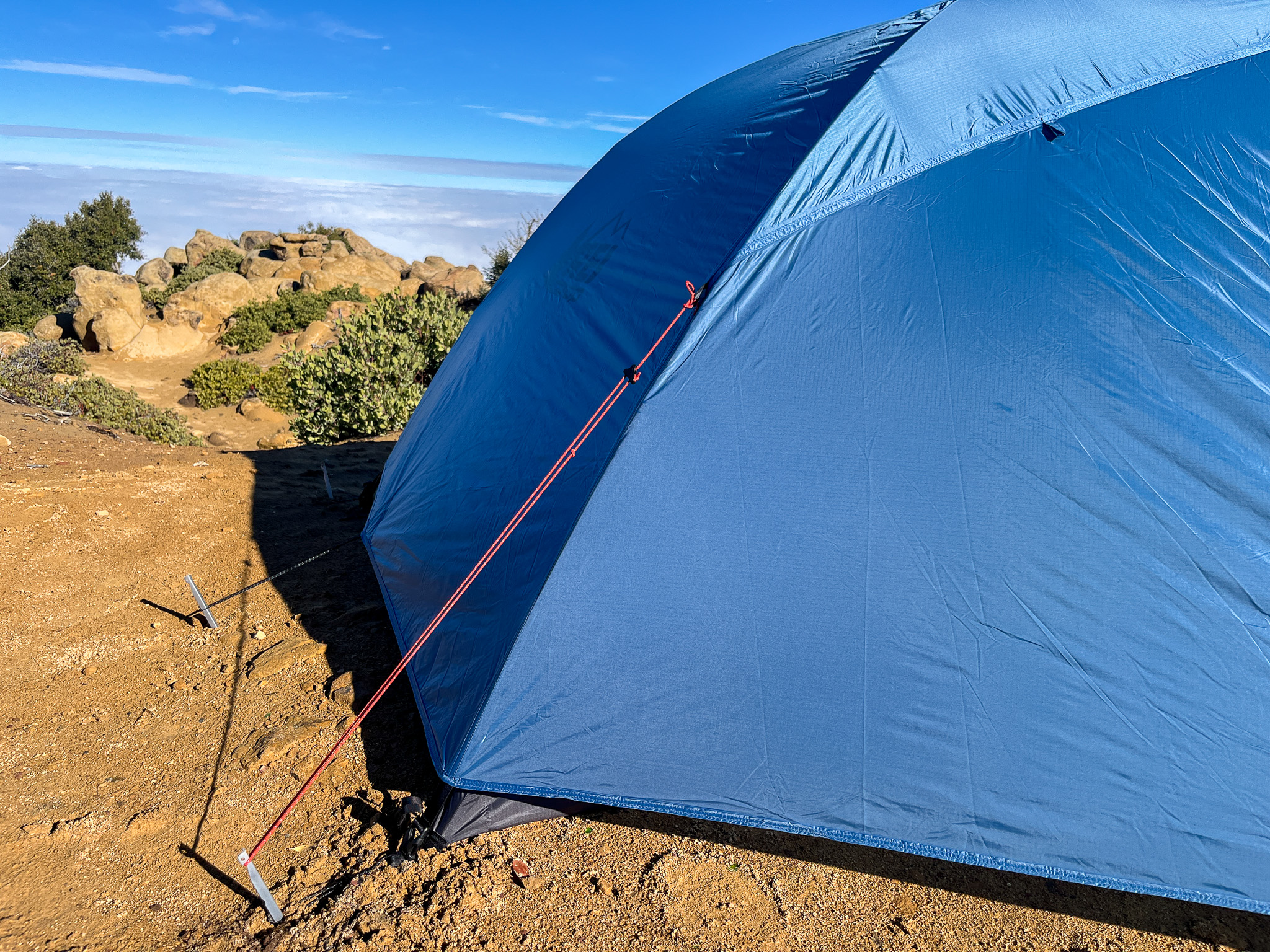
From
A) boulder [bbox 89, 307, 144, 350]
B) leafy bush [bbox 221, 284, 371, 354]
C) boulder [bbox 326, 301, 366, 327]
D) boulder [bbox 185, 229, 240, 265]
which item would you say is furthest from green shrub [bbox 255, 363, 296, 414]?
boulder [bbox 185, 229, 240, 265]

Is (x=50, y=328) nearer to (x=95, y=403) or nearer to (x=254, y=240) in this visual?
(x=254, y=240)

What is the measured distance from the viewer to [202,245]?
3006 cm

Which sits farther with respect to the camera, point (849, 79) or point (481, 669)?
point (849, 79)

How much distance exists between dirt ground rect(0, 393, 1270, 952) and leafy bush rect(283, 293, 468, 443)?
17.2 ft

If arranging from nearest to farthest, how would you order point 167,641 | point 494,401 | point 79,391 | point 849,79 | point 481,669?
1. point 481,669
2. point 849,79
3. point 494,401
4. point 167,641
5. point 79,391

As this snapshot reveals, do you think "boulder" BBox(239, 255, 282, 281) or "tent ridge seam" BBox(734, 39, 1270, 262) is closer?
"tent ridge seam" BBox(734, 39, 1270, 262)

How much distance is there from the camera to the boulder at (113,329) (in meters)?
22.4

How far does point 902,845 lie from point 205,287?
88.3 ft

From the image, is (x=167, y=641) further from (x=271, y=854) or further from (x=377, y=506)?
(x=271, y=854)

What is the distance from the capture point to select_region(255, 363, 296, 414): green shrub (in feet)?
58.7

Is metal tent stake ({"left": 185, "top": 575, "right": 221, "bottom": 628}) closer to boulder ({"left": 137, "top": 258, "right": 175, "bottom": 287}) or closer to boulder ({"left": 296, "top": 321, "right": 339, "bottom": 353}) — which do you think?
boulder ({"left": 296, "top": 321, "right": 339, "bottom": 353})

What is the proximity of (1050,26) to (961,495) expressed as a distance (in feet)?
7.62

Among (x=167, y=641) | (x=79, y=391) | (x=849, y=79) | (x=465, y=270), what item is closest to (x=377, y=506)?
(x=167, y=641)

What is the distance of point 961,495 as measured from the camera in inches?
109
